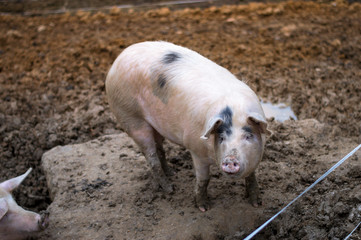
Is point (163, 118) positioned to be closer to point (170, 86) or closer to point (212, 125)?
point (170, 86)

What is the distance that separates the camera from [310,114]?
5.26m

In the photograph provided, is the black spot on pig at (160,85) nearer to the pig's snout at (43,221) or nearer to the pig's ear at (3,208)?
the pig's snout at (43,221)

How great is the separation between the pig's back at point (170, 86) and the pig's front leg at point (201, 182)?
0.26 meters

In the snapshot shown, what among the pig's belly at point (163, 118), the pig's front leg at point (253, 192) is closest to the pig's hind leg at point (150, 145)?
the pig's belly at point (163, 118)

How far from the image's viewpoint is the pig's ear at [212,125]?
2911 mm

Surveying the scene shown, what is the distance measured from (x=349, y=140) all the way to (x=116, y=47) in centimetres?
449

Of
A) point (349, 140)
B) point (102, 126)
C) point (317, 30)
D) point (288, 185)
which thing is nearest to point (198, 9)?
point (317, 30)

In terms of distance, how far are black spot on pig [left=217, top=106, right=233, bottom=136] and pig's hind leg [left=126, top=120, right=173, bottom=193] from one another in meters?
1.09

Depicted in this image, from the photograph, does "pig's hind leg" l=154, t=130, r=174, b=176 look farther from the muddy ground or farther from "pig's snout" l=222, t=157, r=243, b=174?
"pig's snout" l=222, t=157, r=243, b=174

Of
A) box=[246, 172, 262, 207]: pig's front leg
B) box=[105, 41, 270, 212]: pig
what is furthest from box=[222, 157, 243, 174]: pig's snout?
box=[246, 172, 262, 207]: pig's front leg

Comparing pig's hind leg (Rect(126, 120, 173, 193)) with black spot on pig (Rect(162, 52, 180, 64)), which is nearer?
black spot on pig (Rect(162, 52, 180, 64))

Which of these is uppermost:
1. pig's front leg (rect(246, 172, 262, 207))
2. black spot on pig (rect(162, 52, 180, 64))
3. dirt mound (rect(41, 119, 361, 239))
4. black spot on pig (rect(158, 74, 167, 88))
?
black spot on pig (rect(162, 52, 180, 64))

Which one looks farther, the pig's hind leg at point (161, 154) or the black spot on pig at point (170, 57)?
the pig's hind leg at point (161, 154)

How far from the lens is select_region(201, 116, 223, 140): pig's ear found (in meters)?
2.91
